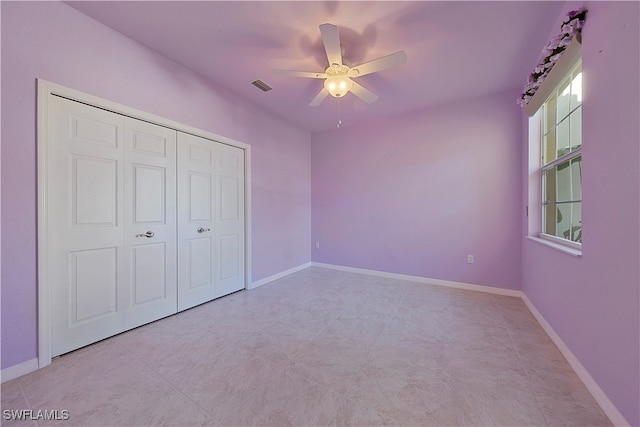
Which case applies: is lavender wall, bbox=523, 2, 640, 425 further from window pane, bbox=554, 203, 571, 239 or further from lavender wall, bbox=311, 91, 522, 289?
lavender wall, bbox=311, 91, 522, 289

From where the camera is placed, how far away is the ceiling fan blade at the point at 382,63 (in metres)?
1.72

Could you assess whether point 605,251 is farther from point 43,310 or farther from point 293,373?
point 43,310

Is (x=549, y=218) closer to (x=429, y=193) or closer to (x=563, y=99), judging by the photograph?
(x=563, y=99)

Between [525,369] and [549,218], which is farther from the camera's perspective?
[549,218]

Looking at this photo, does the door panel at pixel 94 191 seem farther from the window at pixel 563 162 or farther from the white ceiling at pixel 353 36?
the window at pixel 563 162

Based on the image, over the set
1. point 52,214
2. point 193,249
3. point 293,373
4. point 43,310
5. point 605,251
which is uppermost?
point 52,214

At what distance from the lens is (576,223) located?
1.81 meters

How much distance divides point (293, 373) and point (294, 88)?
112 inches

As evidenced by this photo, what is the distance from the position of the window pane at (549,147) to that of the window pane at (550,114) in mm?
63

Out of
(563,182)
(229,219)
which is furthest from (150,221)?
(563,182)

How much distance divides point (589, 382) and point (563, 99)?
7.03 ft

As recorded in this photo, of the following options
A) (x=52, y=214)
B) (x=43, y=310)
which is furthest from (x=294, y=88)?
(x=43, y=310)

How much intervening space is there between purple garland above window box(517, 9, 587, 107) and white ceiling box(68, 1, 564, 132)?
0.28 metres

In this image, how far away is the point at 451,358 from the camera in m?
1.67
